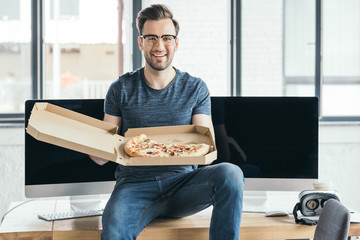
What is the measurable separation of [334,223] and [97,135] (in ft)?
2.94

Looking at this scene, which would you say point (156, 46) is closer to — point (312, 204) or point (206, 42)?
point (312, 204)

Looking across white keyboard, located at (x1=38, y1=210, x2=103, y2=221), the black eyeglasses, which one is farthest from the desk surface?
the black eyeglasses

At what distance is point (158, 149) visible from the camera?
1.90 metres

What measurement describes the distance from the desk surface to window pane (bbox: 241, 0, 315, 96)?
5.38 feet

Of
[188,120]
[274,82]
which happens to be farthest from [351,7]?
[188,120]

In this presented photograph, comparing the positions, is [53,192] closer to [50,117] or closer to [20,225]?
[20,225]

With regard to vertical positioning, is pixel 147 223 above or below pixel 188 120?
below

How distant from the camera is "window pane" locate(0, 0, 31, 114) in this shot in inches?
135

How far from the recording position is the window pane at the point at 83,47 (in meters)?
3.49

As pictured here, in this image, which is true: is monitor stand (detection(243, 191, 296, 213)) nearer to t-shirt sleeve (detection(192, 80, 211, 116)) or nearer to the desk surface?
the desk surface

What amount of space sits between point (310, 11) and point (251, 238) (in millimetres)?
2154

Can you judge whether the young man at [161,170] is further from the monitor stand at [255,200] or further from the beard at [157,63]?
the monitor stand at [255,200]

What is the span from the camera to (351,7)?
12.2 ft

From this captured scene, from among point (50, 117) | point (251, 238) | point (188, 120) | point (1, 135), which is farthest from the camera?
point (1, 135)
